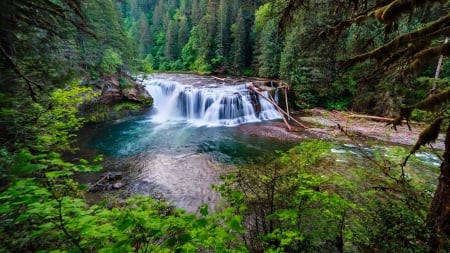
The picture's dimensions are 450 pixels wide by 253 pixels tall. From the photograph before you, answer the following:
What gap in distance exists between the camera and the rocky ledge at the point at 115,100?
683 inches

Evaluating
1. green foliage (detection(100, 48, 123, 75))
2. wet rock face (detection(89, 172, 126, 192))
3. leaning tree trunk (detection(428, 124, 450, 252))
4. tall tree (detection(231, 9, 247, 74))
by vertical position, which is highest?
tall tree (detection(231, 9, 247, 74))

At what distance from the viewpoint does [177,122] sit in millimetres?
18578

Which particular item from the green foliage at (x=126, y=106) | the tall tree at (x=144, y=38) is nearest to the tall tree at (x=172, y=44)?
the tall tree at (x=144, y=38)

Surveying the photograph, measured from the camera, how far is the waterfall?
1867 cm

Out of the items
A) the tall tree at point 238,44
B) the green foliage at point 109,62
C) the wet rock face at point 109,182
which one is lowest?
the wet rock face at point 109,182

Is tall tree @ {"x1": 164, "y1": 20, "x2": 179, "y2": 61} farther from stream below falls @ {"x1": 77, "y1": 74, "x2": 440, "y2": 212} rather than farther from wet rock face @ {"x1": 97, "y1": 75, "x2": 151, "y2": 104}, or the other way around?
wet rock face @ {"x1": 97, "y1": 75, "x2": 151, "y2": 104}

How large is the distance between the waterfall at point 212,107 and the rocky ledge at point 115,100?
1709 millimetres

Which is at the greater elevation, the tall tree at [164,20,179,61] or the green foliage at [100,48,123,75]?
the tall tree at [164,20,179,61]

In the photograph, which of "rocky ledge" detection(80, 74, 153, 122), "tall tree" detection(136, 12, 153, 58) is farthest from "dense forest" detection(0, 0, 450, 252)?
"tall tree" detection(136, 12, 153, 58)

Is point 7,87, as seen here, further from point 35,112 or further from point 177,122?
point 177,122

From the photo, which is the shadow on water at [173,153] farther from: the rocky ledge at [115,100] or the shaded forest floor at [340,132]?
the rocky ledge at [115,100]

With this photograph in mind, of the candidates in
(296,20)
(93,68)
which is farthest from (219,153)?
(93,68)

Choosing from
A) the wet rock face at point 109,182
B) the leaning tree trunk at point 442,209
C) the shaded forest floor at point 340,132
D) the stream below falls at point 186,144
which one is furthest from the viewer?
the shaded forest floor at point 340,132

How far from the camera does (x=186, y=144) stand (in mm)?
13344
